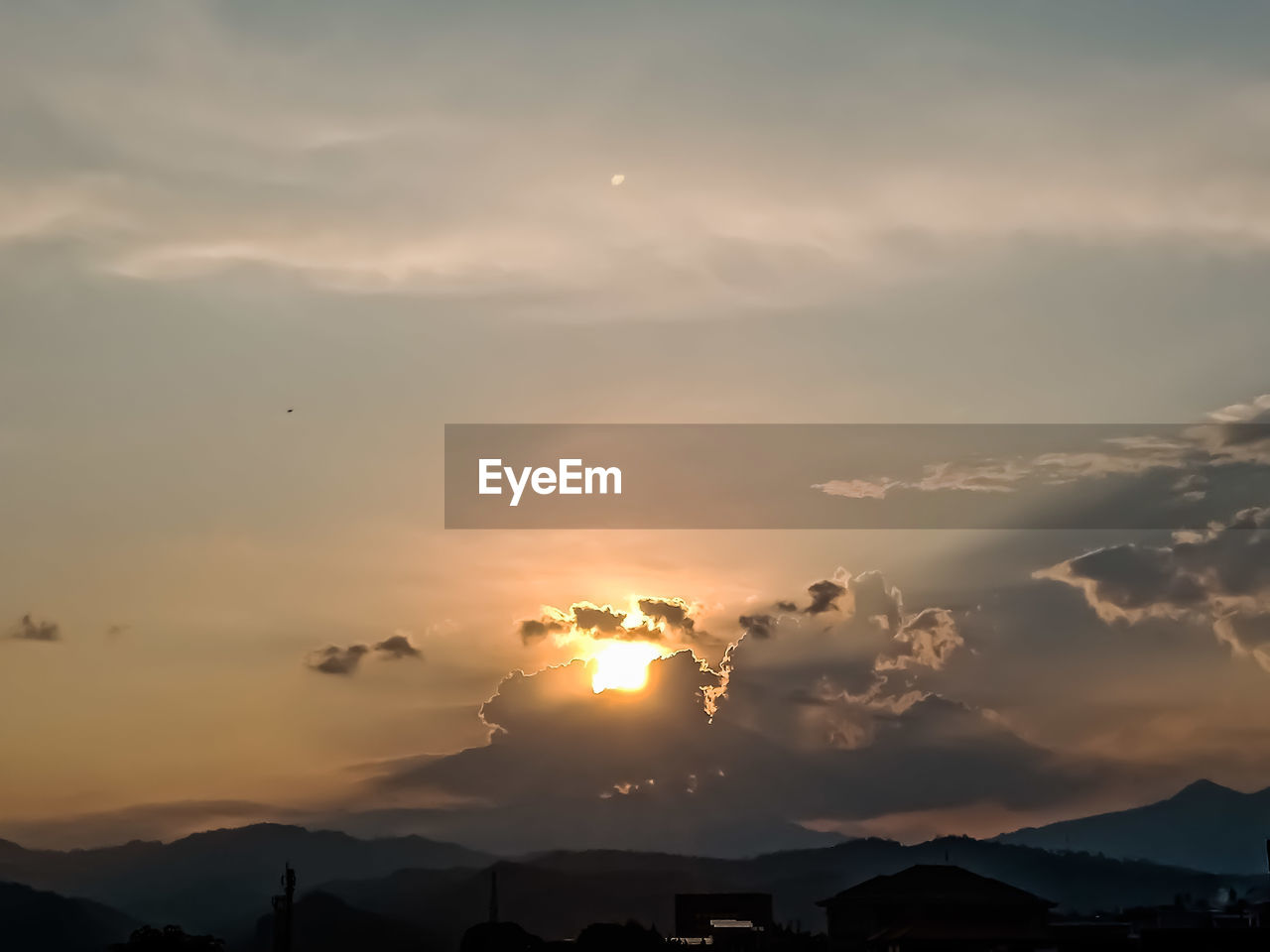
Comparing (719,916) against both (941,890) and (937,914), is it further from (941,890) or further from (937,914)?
(937,914)

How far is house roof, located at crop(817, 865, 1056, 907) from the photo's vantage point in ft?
351

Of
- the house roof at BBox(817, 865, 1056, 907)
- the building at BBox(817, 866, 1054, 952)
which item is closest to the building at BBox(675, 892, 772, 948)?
the building at BBox(817, 866, 1054, 952)

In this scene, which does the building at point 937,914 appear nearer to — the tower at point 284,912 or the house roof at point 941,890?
the house roof at point 941,890

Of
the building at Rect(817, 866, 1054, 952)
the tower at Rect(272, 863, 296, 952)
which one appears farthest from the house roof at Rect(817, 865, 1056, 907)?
the tower at Rect(272, 863, 296, 952)

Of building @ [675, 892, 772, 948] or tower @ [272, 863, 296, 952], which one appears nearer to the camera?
tower @ [272, 863, 296, 952]

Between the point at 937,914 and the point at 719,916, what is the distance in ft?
98.6

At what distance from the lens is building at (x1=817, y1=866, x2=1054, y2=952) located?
96500 mm

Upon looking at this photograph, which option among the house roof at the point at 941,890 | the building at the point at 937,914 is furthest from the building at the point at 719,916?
the house roof at the point at 941,890

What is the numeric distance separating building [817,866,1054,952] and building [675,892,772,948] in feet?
26.3

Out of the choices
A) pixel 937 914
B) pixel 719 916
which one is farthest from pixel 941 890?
pixel 719 916

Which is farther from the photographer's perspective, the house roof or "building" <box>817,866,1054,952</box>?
the house roof

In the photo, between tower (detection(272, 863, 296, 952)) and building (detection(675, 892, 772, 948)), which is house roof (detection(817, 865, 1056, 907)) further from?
tower (detection(272, 863, 296, 952))

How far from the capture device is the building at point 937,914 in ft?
317

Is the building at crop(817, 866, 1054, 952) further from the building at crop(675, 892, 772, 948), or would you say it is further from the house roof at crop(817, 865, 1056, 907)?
the building at crop(675, 892, 772, 948)
